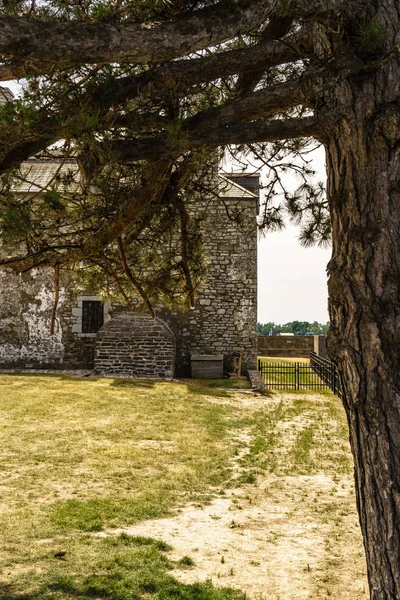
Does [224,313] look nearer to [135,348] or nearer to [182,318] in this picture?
[182,318]

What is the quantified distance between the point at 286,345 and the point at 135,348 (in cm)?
1481

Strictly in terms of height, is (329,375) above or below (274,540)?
above

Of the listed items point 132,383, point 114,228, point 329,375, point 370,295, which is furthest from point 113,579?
point 329,375

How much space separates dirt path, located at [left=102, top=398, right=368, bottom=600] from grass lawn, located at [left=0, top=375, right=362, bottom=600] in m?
0.23

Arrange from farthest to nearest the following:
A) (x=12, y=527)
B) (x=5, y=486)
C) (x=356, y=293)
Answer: (x=5, y=486)
(x=12, y=527)
(x=356, y=293)

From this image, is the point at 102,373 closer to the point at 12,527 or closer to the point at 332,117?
the point at 12,527

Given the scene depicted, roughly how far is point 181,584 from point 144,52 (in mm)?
3910

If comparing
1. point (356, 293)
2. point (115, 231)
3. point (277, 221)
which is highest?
point (277, 221)

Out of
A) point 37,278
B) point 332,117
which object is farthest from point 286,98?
point 37,278

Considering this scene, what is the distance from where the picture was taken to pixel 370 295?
10.9 ft

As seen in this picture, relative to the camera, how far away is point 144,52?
3.05 m

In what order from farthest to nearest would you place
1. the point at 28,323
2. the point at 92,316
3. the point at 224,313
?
the point at 92,316 < the point at 224,313 < the point at 28,323

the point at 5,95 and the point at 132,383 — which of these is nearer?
the point at 5,95

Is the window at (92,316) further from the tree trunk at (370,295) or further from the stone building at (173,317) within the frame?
the tree trunk at (370,295)
